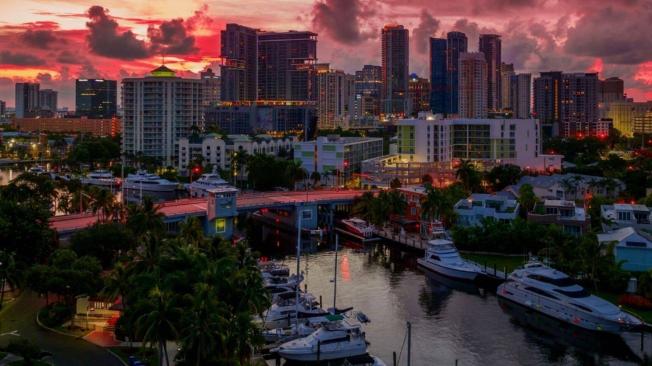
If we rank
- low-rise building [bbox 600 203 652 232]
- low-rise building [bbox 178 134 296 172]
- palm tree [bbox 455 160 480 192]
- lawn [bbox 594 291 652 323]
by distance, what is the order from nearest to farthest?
lawn [bbox 594 291 652 323] → low-rise building [bbox 600 203 652 232] → palm tree [bbox 455 160 480 192] → low-rise building [bbox 178 134 296 172]

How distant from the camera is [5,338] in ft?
102

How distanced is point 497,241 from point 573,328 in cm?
1630

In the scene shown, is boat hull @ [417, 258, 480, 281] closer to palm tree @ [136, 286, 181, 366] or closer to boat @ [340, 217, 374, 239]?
boat @ [340, 217, 374, 239]

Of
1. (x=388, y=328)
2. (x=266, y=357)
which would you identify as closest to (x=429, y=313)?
(x=388, y=328)

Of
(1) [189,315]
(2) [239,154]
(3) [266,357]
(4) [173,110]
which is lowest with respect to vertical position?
(3) [266,357]

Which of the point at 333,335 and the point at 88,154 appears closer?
the point at 333,335

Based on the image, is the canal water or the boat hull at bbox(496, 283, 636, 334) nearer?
the canal water

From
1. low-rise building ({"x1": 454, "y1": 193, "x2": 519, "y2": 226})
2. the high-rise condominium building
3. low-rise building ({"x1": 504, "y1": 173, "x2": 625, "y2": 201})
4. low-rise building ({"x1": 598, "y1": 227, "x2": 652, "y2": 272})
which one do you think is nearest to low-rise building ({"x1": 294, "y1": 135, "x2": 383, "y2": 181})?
low-rise building ({"x1": 504, "y1": 173, "x2": 625, "y2": 201})

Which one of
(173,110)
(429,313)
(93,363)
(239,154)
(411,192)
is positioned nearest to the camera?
(93,363)

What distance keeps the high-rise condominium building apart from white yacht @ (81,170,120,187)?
1959cm

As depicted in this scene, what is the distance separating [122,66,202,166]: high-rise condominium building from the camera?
125 meters

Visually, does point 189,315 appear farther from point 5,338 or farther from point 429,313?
point 429,313

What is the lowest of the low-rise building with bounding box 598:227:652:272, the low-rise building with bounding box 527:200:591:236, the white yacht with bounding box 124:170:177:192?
the low-rise building with bounding box 598:227:652:272

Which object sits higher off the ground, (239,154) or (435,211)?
(239,154)
